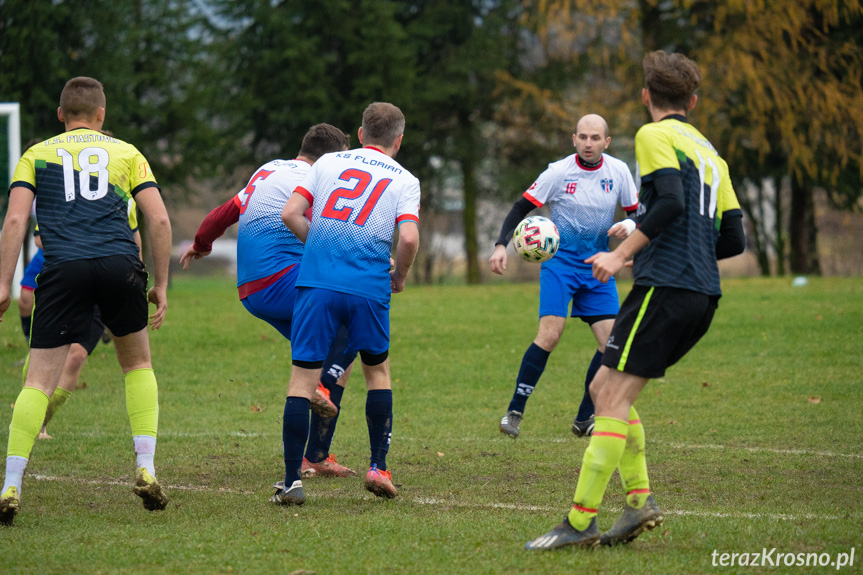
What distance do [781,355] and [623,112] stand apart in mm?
12567

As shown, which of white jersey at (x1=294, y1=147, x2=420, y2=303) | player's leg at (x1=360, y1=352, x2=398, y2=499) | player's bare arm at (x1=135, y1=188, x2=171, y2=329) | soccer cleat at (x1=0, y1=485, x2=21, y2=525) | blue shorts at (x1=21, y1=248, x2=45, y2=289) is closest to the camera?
soccer cleat at (x1=0, y1=485, x2=21, y2=525)

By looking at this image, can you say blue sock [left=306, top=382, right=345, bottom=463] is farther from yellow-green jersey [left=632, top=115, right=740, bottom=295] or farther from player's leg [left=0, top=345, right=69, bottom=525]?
yellow-green jersey [left=632, top=115, right=740, bottom=295]

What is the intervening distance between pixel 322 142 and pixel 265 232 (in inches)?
27.9

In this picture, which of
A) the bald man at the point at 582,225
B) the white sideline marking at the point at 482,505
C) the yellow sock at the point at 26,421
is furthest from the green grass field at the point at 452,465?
the bald man at the point at 582,225

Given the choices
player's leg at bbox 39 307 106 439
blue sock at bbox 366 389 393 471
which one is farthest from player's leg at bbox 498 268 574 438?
player's leg at bbox 39 307 106 439

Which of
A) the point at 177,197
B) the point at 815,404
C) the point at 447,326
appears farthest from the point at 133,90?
the point at 815,404

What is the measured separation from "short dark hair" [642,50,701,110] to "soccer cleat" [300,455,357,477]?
3194 millimetres

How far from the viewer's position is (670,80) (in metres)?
4.27

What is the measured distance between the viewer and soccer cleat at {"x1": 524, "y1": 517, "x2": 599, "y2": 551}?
163 inches

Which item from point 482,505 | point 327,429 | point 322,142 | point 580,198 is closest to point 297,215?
point 322,142

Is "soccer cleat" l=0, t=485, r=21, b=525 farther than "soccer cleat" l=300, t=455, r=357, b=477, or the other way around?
"soccer cleat" l=300, t=455, r=357, b=477

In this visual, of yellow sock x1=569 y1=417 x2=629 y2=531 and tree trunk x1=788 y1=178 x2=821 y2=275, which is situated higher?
tree trunk x1=788 y1=178 x2=821 y2=275

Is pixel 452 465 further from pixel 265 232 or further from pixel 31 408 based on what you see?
pixel 31 408

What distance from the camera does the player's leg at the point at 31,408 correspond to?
482cm
